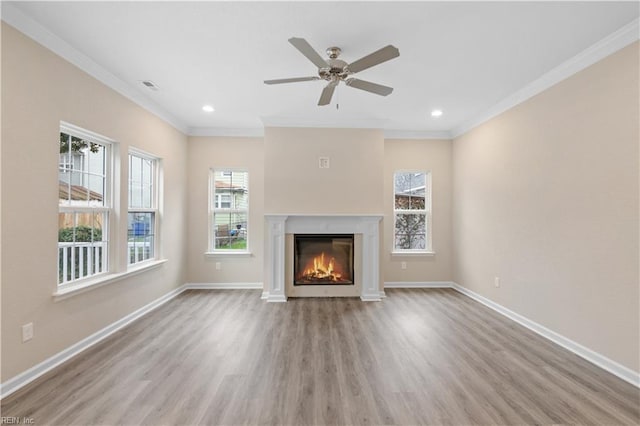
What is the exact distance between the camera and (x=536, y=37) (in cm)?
240

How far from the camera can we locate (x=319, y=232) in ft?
15.1

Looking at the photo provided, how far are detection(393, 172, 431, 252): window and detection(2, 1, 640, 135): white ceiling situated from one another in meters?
1.76

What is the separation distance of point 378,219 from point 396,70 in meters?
2.23

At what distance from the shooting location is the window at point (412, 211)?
209 inches

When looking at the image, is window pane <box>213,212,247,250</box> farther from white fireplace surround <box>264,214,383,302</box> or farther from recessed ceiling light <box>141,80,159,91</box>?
recessed ceiling light <box>141,80,159,91</box>

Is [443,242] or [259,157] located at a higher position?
[259,157]

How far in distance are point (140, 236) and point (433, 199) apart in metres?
4.65

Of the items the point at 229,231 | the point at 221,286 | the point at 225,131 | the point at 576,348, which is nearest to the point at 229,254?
the point at 229,231

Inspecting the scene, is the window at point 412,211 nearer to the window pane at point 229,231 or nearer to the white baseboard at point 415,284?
the white baseboard at point 415,284

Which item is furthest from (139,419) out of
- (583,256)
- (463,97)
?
(463,97)

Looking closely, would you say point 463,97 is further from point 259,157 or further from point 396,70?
point 259,157

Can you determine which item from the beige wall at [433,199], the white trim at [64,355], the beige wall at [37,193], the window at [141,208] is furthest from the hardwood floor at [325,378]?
the beige wall at [433,199]

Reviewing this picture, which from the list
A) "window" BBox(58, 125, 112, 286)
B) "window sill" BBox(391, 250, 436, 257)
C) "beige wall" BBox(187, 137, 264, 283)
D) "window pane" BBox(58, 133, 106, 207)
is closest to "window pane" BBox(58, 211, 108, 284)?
"window" BBox(58, 125, 112, 286)

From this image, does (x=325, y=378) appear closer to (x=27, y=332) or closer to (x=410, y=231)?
(x=27, y=332)
